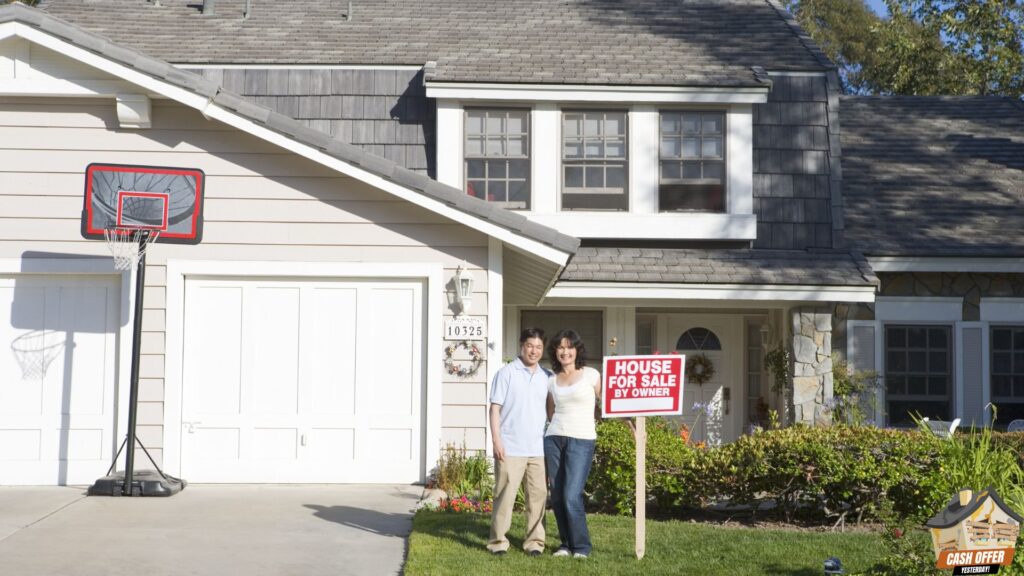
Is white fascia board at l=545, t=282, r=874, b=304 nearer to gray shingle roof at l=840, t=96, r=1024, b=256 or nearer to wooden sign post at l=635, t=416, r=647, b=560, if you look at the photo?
gray shingle roof at l=840, t=96, r=1024, b=256

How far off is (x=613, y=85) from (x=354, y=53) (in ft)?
11.7

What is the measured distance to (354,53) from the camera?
50.7 feet

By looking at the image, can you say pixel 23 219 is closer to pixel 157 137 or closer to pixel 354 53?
pixel 157 137

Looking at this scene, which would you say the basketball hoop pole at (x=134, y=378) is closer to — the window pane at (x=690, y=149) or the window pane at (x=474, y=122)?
the window pane at (x=474, y=122)

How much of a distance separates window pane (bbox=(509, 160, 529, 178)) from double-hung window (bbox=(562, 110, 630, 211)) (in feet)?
1.55

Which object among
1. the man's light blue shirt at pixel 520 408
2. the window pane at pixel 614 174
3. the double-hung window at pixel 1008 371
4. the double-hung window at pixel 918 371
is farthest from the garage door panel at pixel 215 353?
the double-hung window at pixel 1008 371

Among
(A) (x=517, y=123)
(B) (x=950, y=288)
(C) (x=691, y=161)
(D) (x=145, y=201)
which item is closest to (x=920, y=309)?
(B) (x=950, y=288)

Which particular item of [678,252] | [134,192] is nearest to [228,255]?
[134,192]

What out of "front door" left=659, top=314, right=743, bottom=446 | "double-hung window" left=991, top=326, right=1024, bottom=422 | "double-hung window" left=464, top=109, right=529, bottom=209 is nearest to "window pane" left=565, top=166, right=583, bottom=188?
"double-hung window" left=464, top=109, right=529, bottom=209

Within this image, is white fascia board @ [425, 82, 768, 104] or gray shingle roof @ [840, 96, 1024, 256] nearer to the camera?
white fascia board @ [425, 82, 768, 104]

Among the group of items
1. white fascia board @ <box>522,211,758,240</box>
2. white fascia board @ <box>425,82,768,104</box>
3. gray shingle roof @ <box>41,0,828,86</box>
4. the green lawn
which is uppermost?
gray shingle roof @ <box>41,0,828,86</box>

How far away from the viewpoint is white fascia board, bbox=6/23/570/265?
→ 33.5 feet

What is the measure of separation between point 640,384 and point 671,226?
686 cm

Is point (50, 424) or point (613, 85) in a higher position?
point (613, 85)
